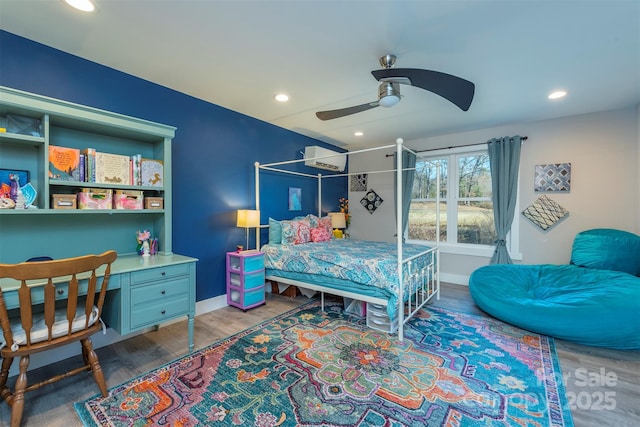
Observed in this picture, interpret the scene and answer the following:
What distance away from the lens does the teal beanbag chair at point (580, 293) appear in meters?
2.23

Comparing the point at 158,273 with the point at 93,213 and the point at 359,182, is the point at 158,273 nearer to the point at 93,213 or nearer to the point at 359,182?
the point at 93,213

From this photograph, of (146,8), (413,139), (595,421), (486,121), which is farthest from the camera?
(413,139)

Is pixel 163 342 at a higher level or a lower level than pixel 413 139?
lower

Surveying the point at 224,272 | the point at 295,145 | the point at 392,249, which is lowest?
the point at 224,272

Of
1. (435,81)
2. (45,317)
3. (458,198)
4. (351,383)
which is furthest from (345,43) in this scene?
(458,198)

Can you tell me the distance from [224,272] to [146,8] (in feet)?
8.66

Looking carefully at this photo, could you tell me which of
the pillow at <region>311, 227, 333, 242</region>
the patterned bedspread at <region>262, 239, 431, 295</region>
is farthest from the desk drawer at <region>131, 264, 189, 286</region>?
the pillow at <region>311, 227, 333, 242</region>

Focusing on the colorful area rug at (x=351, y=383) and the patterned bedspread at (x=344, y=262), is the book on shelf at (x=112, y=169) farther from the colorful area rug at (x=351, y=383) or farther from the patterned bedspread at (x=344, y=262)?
the patterned bedspread at (x=344, y=262)

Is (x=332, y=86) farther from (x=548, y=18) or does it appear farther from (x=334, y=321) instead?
(x=334, y=321)

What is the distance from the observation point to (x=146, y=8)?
166 centimetres

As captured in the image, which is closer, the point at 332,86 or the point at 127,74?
the point at 127,74

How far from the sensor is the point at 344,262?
2742 mm

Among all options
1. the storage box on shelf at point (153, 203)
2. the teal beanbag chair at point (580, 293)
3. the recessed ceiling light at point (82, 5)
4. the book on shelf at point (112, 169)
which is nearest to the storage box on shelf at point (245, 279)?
the storage box on shelf at point (153, 203)

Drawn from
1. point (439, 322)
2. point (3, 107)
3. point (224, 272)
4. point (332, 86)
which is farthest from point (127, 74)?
point (439, 322)
